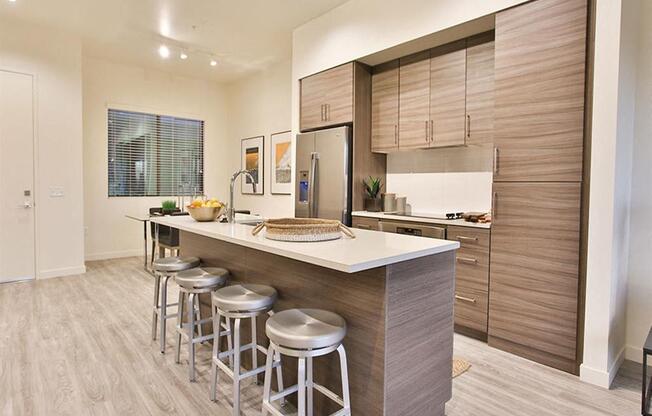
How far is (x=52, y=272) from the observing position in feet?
16.0

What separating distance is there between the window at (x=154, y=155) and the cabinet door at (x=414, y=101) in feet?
14.5

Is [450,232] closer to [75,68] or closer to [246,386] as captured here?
[246,386]

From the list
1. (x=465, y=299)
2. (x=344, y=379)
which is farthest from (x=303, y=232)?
(x=465, y=299)

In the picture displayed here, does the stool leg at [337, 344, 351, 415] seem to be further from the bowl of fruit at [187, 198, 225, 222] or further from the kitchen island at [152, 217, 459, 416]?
the bowl of fruit at [187, 198, 225, 222]

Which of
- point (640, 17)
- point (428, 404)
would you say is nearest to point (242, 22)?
point (640, 17)

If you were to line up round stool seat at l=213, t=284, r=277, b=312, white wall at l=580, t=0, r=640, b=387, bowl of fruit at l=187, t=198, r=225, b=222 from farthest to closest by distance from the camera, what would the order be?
bowl of fruit at l=187, t=198, r=225, b=222
white wall at l=580, t=0, r=640, b=387
round stool seat at l=213, t=284, r=277, b=312

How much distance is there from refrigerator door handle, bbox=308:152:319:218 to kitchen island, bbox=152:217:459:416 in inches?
83.4

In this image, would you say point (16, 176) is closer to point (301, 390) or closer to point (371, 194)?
point (371, 194)

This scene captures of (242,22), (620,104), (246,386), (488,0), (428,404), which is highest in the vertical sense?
(242,22)

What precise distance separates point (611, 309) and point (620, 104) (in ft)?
4.08

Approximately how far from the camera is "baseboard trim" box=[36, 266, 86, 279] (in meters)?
4.82

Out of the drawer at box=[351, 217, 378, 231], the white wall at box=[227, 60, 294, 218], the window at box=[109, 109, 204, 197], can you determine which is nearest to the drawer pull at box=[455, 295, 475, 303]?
the drawer at box=[351, 217, 378, 231]

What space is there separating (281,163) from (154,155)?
232 centimetres

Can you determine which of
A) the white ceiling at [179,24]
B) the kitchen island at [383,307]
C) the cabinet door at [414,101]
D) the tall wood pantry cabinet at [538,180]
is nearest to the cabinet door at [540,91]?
the tall wood pantry cabinet at [538,180]
